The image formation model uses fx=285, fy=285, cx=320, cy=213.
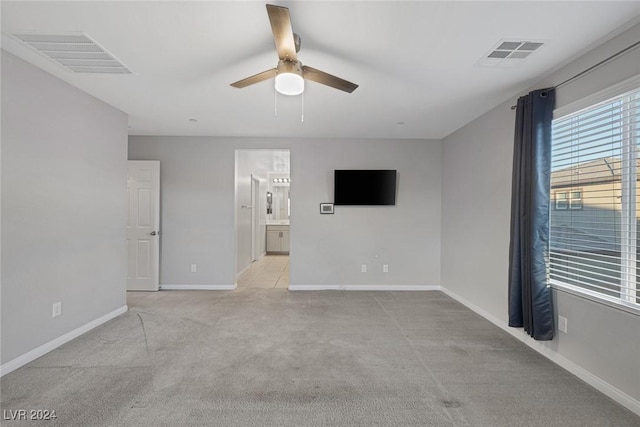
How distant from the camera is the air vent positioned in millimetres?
2043

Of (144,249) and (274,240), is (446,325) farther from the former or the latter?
(274,240)

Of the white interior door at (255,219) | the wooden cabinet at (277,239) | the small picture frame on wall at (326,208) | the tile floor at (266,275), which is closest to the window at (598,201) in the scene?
the small picture frame on wall at (326,208)

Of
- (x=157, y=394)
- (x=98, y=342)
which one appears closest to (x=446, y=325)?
(x=157, y=394)

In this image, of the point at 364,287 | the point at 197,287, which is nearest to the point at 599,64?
the point at 364,287

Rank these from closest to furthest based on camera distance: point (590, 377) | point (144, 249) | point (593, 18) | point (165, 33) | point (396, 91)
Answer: point (593, 18)
point (165, 33)
point (590, 377)
point (396, 91)
point (144, 249)

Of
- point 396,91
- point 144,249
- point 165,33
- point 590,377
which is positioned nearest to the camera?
point 165,33

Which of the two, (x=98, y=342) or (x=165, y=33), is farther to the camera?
(x=98, y=342)

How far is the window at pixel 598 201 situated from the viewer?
1.94 meters

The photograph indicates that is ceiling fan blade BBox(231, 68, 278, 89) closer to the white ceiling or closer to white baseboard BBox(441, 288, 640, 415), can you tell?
the white ceiling

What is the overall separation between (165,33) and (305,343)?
9.30 ft

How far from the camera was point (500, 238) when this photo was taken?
3240 millimetres

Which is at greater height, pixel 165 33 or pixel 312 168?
pixel 165 33

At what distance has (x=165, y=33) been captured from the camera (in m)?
1.98

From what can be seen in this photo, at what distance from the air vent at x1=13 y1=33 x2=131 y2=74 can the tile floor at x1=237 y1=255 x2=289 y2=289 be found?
355 centimetres
